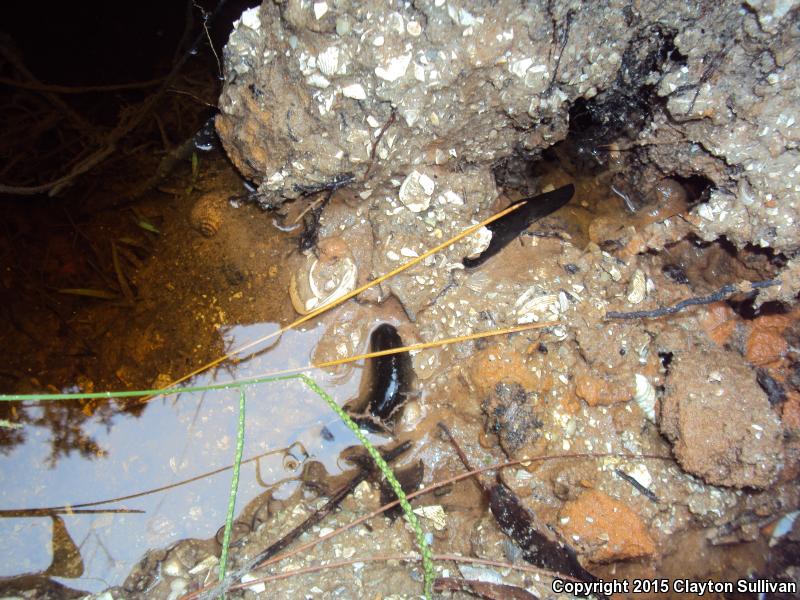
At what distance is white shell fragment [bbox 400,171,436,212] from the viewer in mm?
2447

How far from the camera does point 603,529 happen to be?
2.24 metres

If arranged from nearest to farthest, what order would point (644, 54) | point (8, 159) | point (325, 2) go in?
point (325, 2) < point (644, 54) < point (8, 159)

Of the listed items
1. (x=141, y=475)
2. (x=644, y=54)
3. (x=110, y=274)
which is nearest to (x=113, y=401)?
(x=141, y=475)

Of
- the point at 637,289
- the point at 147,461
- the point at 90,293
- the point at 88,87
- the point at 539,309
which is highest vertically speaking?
the point at 88,87

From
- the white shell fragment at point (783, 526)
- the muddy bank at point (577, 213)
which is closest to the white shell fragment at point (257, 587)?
the muddy bank at point (577, 213)

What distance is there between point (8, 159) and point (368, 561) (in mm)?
3137

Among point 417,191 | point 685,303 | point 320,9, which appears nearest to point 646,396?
point 685,303

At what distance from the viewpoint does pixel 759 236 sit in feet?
7.60

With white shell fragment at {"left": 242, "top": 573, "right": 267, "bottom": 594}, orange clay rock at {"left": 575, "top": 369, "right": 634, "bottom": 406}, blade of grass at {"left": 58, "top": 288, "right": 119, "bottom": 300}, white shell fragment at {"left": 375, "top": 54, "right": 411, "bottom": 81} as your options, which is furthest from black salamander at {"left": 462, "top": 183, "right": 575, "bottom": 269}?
blade of grass at {"left": 58, "top": 288, "right": 119, "bottom": 300}

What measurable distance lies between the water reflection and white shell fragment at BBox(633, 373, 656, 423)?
1.55 metres

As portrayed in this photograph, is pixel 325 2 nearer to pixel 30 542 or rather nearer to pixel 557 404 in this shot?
pixel 557 404

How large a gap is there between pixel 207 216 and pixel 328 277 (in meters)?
0.87

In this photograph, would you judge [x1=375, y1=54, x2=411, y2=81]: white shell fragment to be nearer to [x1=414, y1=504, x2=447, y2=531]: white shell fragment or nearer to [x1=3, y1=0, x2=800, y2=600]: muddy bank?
[x1=3, y1=0, x2=800, y2=600]: muddy bank

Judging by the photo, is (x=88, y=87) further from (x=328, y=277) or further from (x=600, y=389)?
(x=600, y=389)
